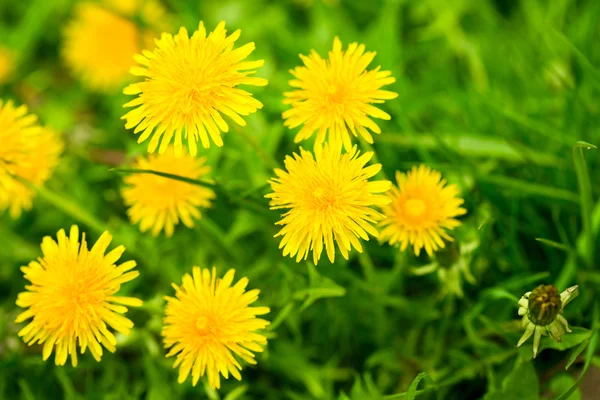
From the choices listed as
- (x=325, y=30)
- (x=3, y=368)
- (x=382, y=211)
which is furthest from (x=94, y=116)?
(x=382, y=211)

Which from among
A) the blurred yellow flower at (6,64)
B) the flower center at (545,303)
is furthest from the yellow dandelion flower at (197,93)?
Answer: the blurred yellow flower at (6,64)

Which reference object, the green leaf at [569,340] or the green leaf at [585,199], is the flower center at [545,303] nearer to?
the green leaf at [569,340]

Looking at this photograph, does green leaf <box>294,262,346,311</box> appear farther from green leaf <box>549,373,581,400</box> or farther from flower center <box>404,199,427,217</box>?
green leaf <box>549,373,581,400</box>

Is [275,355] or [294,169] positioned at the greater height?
[294,169]

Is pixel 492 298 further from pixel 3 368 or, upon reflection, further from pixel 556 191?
pixel 3 368

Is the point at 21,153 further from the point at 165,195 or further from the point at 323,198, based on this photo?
the point at 323,198

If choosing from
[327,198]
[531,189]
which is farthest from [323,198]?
[531,189]

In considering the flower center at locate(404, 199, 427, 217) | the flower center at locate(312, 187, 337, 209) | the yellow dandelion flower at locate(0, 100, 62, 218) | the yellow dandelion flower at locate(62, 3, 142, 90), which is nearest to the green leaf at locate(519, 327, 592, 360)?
the flower center at locate(404, 199, 427, 217)

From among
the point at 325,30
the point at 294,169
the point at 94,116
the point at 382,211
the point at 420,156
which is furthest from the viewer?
the point at 94,116
